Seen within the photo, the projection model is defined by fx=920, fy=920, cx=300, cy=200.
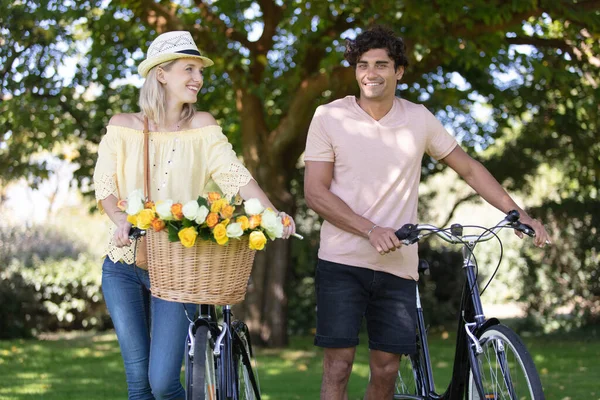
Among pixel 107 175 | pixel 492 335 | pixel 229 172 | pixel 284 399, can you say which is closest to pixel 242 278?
pixel 229 172

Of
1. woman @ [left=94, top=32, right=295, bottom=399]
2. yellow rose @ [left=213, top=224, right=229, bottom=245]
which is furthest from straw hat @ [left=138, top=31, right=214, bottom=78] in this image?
yellow rose @ [left=213, top=224, right=229, bottom=245]

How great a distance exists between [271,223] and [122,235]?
633 mm

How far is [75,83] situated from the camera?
12.2 meters

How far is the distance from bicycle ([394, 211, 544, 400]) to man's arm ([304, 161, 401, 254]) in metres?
0.11

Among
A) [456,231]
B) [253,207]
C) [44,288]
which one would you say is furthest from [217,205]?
[44,288]

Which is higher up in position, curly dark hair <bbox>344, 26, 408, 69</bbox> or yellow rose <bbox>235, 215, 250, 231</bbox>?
curly dark hair <bbox>344, 26, 408, 69</bbox>

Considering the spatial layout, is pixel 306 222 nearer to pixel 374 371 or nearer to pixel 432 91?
pixel 432 91

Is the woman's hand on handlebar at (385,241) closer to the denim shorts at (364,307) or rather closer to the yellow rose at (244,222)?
the denim shorts at (364,307)

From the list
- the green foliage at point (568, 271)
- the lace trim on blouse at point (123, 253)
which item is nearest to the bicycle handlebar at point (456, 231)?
the lace trim on blouse at point (123, 253)

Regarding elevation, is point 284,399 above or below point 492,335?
below

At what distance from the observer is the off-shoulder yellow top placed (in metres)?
4.12

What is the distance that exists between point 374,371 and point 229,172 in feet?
4.24

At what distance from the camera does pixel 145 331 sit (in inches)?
164

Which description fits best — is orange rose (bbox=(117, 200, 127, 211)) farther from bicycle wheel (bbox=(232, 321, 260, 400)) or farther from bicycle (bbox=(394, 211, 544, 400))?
bicycle (bbox=(394, 211, 544, 400))
